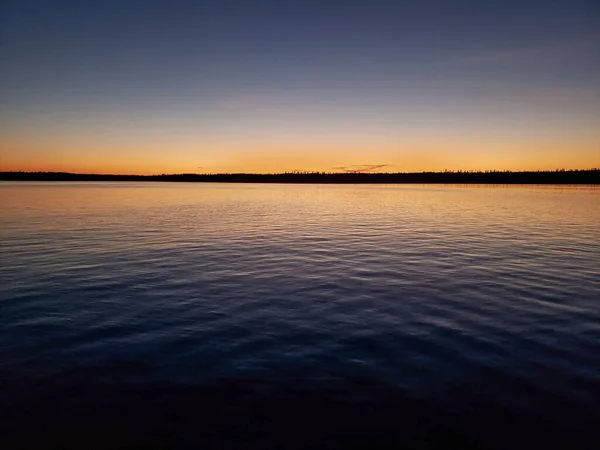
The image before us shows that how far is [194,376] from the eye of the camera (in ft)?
25.1

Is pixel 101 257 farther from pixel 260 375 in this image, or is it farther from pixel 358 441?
pixel 358 441

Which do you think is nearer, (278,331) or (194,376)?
(194,376)

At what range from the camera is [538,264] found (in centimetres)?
1802

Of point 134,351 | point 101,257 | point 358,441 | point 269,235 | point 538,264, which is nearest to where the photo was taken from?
point 358,441

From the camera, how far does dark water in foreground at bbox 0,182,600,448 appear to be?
6.14m

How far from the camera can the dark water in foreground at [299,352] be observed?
20.1 feet

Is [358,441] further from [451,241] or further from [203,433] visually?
[451,241]

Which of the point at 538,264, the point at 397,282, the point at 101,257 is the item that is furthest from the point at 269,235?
the point at 538,264

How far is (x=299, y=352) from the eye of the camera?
872 cm

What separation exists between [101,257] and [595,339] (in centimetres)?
2096

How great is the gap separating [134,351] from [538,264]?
18.4 metres

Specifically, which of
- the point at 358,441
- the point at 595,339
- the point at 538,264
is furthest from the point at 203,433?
the point at 538,264

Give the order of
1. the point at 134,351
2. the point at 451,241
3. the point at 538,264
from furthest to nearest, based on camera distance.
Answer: the point at 451,241 → the point at 538,264 → the point at 134,351

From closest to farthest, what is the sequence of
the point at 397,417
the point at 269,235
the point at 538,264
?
1. the point at 397,417
2. the point at 538,264
3. the point at 269,235
